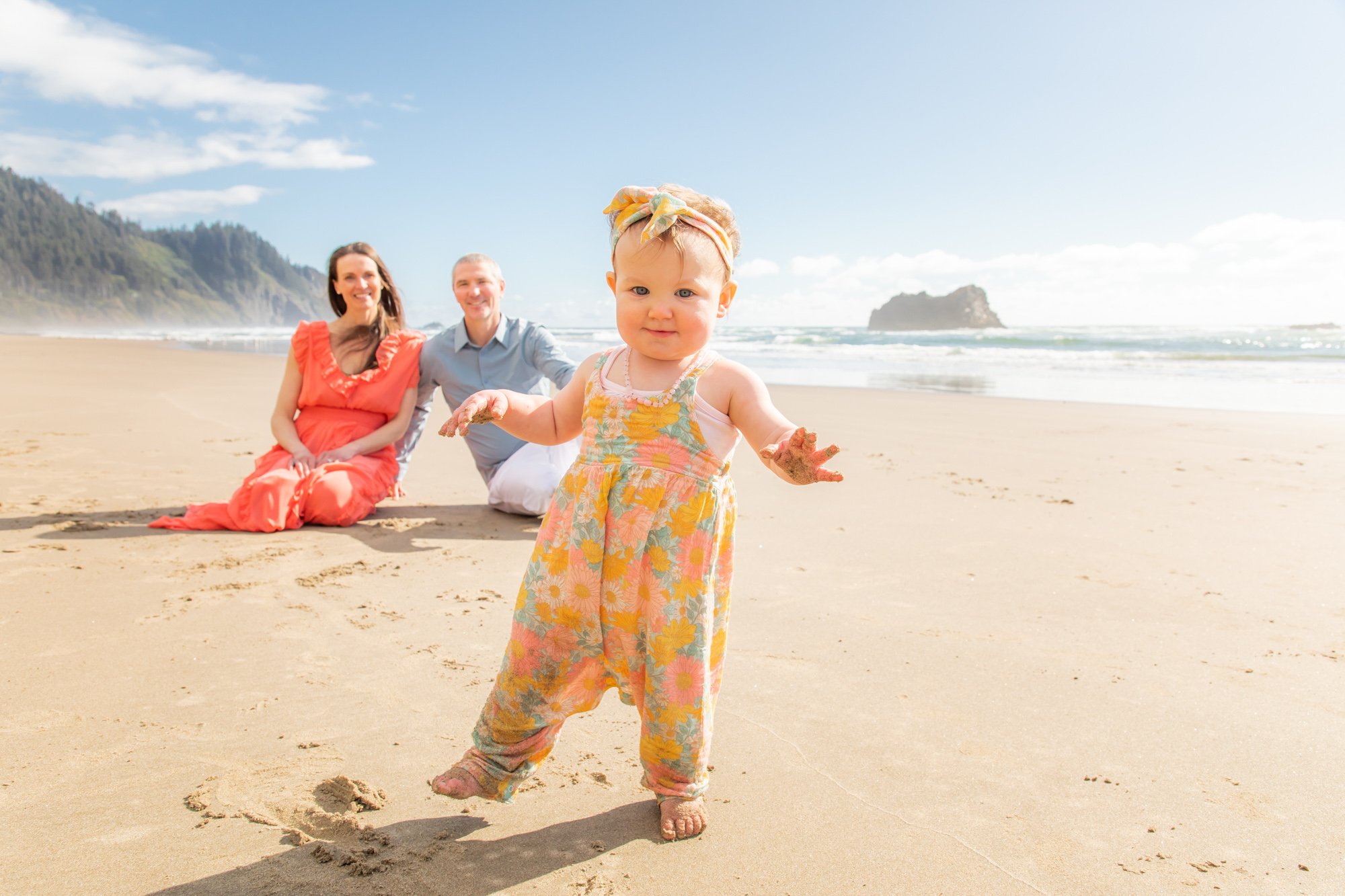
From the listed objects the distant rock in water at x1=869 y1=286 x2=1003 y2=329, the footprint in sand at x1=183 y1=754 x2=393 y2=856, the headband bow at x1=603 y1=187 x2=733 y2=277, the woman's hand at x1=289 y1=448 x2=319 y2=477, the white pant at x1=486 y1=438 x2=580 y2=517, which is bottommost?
the footprint in sand at x1=183 y1=754 x2=393 y2=856

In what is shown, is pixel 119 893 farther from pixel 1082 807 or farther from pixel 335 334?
pixel 335 334

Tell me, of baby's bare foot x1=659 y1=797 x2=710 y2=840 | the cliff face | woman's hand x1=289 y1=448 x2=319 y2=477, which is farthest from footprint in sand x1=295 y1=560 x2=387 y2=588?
the cliff face

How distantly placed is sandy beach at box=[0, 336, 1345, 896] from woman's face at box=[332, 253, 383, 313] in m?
1.27

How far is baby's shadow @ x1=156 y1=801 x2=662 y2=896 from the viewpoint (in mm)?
1784

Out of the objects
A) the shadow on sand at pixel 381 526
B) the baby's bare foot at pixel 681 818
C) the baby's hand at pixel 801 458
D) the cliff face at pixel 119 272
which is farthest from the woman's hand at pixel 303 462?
the cliff face at pixel 119 272

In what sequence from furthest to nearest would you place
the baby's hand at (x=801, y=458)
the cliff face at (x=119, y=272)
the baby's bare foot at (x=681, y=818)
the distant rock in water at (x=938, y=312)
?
the cliff face at (x=119, y=272)
the distant rock in water at (x=938, y=312)
the baby's bare foot at (x=681, y=818)
the baby's hand at (x=801, y=458)

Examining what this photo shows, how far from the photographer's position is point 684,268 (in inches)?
76.3

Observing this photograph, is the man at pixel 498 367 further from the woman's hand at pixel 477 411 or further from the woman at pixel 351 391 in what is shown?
the woman's hand at pixel 477 411

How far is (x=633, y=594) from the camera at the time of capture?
2.00 m

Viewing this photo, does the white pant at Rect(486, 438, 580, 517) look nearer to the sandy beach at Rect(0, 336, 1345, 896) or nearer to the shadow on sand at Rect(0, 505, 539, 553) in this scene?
the shadow on sand at Rect(0, 505, 539, 553)

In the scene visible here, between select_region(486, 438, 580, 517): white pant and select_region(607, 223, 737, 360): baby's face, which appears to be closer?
select_region(607, 223, 737, 360): baby's face

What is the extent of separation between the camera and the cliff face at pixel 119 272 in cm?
9281

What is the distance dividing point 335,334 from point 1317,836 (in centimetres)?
508

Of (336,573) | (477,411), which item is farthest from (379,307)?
(477,411)
